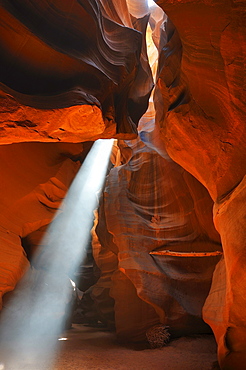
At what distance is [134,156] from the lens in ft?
42.1

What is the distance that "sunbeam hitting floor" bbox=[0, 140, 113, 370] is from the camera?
8453 mm

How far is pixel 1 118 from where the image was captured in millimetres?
4875

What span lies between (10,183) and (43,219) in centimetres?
202

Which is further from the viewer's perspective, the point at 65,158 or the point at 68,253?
the point at 68,253

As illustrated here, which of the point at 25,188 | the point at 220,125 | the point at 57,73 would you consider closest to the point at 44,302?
the point at 25,188

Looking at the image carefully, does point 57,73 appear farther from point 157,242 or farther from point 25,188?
point 157,242

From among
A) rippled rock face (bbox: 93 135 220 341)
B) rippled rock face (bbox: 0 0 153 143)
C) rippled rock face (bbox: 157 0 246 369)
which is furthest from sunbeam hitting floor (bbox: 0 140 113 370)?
rippled rock face (bbox: 0 0 153 143)

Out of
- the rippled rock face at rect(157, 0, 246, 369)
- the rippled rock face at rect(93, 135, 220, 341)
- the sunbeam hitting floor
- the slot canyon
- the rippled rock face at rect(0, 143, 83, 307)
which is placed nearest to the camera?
the rippled rock face at rect(157, 0, 246, 369)

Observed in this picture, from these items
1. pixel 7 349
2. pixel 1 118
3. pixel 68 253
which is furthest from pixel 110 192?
pixel 1 118

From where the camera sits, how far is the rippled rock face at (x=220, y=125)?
4.43 metres

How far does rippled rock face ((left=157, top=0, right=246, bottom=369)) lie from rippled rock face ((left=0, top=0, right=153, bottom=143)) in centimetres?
162

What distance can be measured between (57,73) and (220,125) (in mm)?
3056

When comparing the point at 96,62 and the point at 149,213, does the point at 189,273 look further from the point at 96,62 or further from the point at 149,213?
the point at 96,62

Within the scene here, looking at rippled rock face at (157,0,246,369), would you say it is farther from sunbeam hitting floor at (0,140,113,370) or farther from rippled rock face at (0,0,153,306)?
sunbeam hitting floor at (0,140,113,370)
